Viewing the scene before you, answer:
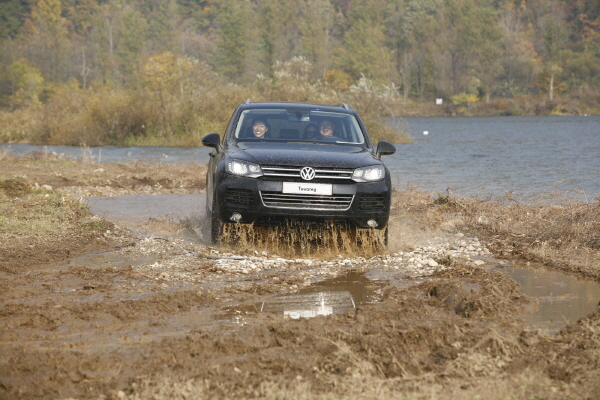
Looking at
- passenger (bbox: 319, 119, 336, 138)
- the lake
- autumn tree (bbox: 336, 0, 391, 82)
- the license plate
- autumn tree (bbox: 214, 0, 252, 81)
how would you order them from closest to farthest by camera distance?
1. the license plate
2. passenger (bbox: 319, 119, 336, 138)
3. the lake
4. autumn tree (bbox: 336, 0, 391, 82)
5. autumn tree (bbox: 214, 0, 252, 81)

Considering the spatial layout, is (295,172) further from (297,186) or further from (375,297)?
(375,297)

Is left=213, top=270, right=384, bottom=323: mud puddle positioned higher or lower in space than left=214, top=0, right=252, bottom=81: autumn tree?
lower

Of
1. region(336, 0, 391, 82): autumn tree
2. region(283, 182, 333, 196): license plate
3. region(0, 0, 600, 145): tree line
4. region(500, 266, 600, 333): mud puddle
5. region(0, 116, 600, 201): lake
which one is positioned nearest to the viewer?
region(500, 266, 600, 333): mud puddle

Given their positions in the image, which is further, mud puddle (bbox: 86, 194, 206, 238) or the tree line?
the tree line

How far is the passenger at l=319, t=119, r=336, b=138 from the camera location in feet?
30.9

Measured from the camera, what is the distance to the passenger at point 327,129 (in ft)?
30.9

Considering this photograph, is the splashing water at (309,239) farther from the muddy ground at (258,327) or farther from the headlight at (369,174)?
the headlight at (369,174)

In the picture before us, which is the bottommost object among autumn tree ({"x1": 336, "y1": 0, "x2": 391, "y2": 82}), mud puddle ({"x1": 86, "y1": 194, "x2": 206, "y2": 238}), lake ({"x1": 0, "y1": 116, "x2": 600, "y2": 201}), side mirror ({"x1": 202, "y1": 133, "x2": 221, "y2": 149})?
lake ({"x1": 0, "y1": 116, "x2": 600, "y2": 201})

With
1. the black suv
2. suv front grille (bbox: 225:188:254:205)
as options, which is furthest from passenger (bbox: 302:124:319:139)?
suv front grille (bbox: 225:188:254:205)

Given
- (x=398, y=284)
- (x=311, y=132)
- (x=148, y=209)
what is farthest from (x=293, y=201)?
(x=148, y=209)

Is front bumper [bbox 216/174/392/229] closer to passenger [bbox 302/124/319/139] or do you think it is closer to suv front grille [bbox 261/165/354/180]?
suv front grille [bbox 261/165/354/180]

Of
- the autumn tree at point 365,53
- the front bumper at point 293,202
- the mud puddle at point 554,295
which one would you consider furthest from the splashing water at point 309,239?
the autumn tree at point 365,53

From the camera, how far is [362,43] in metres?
101

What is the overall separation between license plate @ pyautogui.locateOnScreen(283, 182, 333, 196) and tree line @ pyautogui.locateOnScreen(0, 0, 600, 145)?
82.0 m
